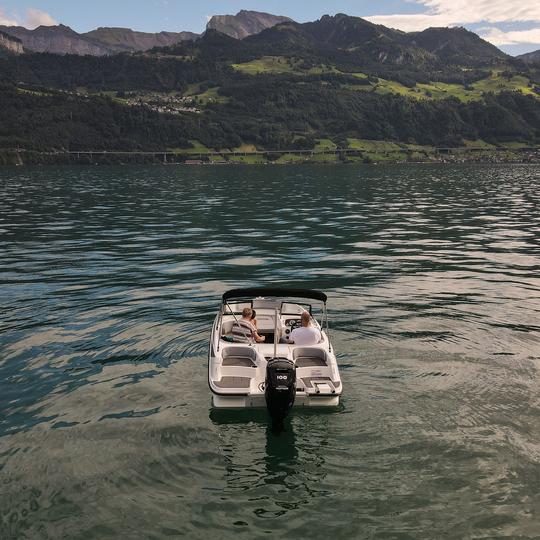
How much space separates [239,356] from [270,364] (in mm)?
3399

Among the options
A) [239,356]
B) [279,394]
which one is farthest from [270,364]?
[239,356]

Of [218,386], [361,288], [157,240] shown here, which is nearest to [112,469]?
[218,386]

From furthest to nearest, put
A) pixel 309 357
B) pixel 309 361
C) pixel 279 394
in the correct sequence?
pixel 309 357
pixel 309 361
pixel 279 394

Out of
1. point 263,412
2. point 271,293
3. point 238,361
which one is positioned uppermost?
point 271,293

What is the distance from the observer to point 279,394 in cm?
1395

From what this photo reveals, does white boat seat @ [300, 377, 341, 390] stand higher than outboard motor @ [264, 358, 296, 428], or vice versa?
outboard motor @ [264, 358, 296, 428]

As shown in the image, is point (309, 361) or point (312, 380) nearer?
point (312, 380)

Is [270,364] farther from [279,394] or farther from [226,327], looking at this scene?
[226,327]

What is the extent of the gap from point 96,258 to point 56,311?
551 inches

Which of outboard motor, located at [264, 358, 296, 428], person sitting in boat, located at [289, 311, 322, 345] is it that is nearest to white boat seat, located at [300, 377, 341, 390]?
outboard motor, located at [264, 358, 296, 428]

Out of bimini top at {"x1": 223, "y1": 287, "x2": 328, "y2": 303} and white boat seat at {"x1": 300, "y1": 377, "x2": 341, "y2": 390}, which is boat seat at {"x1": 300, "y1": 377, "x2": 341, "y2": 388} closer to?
white boat seat at {"x1": 300, "y1": 377, "x2": 341, "y2": 390}

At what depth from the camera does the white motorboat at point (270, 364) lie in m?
14.3

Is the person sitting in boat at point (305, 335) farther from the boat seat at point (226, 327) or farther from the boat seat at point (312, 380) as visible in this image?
the boat seat at point (226, 327)

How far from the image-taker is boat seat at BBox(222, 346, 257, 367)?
1764 cm
